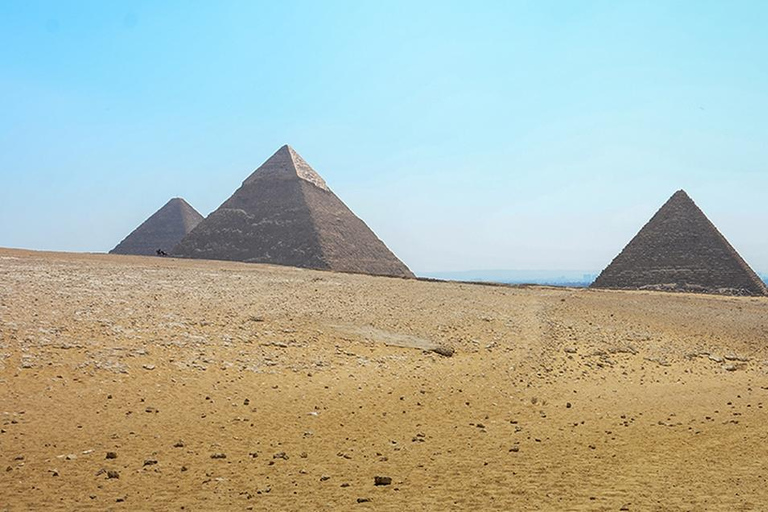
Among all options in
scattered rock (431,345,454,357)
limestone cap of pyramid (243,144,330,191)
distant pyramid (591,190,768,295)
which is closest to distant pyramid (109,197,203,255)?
limestone cap of pyramid (243,144,330,191)

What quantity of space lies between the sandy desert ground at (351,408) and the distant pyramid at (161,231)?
59394 millimetres

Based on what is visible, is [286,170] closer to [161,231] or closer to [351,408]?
[161,231]

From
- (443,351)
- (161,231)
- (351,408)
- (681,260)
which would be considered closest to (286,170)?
(161,231)

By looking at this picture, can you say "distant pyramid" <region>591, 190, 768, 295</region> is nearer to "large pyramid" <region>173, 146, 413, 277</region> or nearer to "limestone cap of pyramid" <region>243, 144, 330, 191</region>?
"large pyramid" <region>173, 146, 413, 277</region>

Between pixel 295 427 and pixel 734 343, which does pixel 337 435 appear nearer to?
pixel 295 427

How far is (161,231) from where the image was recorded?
246ft

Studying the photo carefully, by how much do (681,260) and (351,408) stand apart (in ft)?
160

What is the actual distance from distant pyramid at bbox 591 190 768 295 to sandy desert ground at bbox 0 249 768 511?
Answer: 34067 millimetres

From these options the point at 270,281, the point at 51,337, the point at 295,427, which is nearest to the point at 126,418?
the point at 295,427

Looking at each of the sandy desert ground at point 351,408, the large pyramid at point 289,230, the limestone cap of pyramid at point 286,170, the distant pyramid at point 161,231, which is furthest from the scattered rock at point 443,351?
the distant pyramid at point 161,231

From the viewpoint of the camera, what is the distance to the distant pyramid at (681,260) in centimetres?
4691

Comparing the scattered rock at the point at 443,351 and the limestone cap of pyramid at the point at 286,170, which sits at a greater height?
the limestone cap of pyramid at the point at 286,170

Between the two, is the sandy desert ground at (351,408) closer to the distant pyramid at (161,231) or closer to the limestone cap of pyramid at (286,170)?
the limestone cap of pyramid at (286,170)

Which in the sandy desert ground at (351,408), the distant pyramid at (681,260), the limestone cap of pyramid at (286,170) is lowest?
the sandy desert ground at (351,408)
